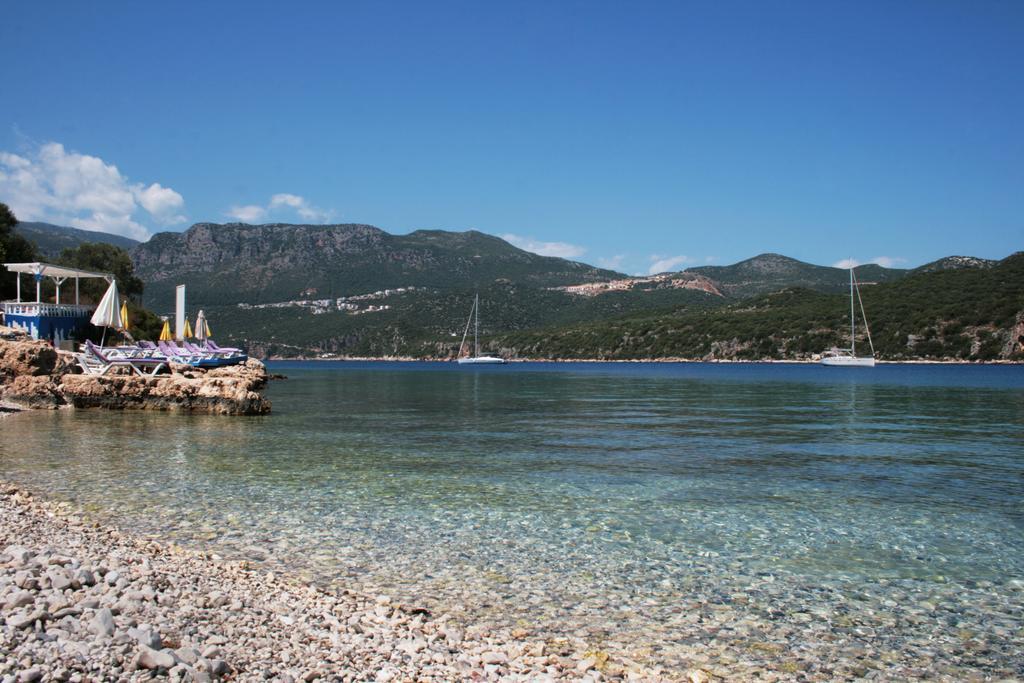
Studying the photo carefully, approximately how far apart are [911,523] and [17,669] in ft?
38.7

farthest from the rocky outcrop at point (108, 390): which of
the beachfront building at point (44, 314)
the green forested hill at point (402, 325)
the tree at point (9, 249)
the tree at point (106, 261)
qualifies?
the green forested hill at point (402, 325)

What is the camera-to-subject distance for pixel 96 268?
78.4m

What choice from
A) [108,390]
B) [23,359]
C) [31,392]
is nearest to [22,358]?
[23,359]

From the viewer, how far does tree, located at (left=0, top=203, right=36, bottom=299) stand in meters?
55.7

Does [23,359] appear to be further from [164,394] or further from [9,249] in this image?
[9,249]

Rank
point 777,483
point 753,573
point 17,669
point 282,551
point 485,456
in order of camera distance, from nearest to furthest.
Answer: point 17,669 → point 753,573 → point 282,551 → point 777,483 → point 485,456

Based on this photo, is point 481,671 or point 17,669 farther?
point 481,671

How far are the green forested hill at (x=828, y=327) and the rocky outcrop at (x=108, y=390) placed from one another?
112491mm

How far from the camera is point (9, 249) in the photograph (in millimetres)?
57469

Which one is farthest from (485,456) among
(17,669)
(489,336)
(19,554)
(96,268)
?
(489,336)

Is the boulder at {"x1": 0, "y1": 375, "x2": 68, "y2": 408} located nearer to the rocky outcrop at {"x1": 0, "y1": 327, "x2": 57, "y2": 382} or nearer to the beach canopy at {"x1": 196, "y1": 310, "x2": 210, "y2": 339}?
the rocky outcrop at {"x1": 0, "y1": 327, "x2": 57, "y2": 382}

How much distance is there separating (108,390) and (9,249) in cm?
3595

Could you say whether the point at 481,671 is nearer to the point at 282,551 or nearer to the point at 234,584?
the point at 234,584

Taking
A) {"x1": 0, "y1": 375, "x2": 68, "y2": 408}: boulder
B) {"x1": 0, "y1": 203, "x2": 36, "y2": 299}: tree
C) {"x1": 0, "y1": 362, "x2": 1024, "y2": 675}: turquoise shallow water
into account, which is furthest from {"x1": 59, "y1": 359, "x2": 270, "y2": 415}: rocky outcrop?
{"x1": 0, "y1": 203, "x2": 36, "y2": 299}: tree
